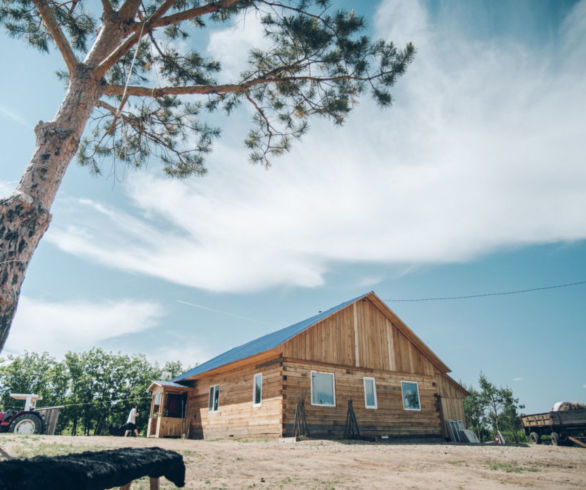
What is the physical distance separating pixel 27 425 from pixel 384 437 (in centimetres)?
1391

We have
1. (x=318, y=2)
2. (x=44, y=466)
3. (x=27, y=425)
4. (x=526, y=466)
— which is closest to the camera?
(x=44, y=466)

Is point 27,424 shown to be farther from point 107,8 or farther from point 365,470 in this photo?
point 107,8

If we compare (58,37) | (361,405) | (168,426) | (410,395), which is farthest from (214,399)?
(58,37)

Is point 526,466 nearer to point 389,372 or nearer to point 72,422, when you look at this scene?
point 389,372

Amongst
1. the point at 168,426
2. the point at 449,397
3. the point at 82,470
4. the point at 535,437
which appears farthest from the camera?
the point at 449,397

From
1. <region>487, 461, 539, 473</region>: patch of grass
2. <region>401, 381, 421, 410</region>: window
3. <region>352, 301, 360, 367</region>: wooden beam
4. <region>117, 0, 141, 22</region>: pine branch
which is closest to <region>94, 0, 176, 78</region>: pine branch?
<region>117, 0, 141, 22</region>: pine branch

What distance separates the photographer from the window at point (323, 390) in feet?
48.3

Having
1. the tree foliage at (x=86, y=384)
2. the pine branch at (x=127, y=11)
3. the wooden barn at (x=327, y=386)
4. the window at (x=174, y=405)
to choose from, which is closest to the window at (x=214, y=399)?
the wooden barn at (x=327, y=386)

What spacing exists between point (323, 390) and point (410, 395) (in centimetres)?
502

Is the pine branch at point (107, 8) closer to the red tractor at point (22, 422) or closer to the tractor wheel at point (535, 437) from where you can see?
the red tractor at point (22, 422)

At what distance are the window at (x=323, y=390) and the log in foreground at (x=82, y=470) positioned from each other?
12.2m

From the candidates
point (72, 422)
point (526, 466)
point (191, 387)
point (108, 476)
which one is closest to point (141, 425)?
point (72, 422)

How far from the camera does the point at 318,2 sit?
609 cm

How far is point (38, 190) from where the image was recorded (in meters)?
3.81
